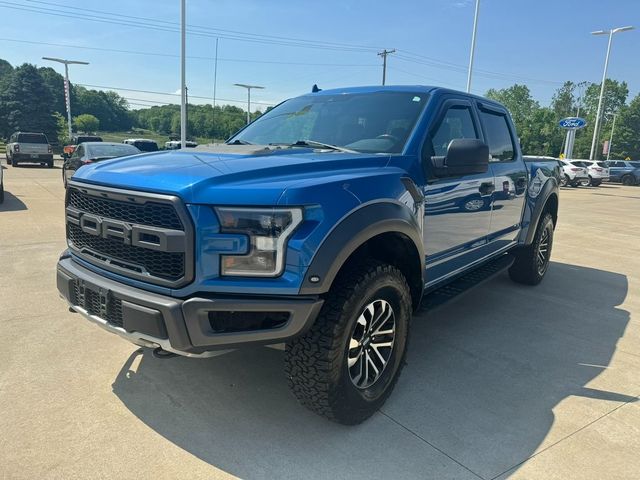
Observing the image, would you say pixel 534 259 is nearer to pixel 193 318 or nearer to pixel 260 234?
pixel 260 234

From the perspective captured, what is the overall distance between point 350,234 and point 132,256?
1.15 meters

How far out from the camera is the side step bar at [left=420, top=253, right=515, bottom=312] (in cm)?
356

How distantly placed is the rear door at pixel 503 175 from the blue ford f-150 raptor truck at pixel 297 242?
2.52 ft

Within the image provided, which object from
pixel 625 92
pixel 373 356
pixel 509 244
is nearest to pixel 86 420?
pixel 373 356

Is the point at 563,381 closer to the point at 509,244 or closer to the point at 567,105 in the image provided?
the point at 509,244

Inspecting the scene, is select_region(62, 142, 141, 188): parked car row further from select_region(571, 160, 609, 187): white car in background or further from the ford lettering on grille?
select_region(571, 160, 609, 187): white car in background

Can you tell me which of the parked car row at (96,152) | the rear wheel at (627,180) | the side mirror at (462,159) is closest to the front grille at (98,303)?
the side mirror at (462,159)

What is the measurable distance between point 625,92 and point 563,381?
4849 inches

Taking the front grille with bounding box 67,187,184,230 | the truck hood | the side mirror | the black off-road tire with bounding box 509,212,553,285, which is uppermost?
the side mirror

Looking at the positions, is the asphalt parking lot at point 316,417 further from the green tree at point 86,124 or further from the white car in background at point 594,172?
the green tree at point 86,124

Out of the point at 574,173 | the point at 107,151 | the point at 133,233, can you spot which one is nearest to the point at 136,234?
the point at 133,233

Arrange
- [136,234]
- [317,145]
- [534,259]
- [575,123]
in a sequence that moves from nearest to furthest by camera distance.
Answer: [136,234], [317,145], [534,259], [575,123]

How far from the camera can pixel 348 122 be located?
3641 mm

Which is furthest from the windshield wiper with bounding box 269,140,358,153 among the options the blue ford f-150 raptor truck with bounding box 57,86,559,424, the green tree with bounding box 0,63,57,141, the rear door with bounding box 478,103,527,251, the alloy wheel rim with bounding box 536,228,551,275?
the green tree with bounding box 0,63,57,141
